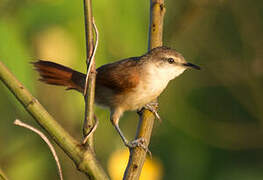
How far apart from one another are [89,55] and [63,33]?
112cm

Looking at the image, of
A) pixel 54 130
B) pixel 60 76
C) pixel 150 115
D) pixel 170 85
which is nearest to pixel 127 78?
pixel 60 76

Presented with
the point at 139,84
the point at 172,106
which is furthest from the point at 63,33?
the point at 172,106

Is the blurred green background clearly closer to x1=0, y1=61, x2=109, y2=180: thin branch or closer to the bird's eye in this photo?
the bird's eye

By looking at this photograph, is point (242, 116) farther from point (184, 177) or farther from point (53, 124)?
point (53, 124)

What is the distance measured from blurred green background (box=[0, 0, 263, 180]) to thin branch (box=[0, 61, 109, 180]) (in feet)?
3.23

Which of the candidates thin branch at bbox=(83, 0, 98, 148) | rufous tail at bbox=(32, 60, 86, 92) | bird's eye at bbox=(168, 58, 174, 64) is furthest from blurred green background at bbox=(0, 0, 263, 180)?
thin branch at bbox=(83, 0, 98, 148)

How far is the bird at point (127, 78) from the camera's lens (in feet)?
11.2

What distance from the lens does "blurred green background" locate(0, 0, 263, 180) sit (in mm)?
2838

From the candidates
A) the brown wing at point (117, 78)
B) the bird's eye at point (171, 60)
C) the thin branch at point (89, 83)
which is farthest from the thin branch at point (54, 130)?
the bird's eye at point (171, 60)

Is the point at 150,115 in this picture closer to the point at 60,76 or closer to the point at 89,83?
the point at 89,83

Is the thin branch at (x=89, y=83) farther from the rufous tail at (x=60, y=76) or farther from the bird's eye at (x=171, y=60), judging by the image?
the bird's eye at (x=171, y=60)

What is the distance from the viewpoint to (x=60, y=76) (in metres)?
3.46

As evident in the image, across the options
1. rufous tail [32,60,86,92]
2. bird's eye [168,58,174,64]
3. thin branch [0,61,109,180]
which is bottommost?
thin branch [0,61,109,180]

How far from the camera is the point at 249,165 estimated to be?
12.9 feet
